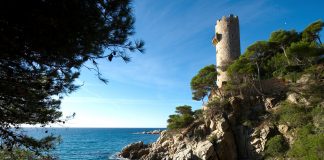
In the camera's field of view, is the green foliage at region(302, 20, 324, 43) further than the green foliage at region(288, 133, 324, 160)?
Yes

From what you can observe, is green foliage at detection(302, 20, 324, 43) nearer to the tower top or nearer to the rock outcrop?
the tower top

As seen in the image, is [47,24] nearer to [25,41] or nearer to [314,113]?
[25,41]

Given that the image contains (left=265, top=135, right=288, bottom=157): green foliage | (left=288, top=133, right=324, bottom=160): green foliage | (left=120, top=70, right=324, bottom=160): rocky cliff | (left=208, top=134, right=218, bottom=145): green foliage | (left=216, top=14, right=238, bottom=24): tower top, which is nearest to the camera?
(left=288, top=133, right=324, bottom=160): green foliage

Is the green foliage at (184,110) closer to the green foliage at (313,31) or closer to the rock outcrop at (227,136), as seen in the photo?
the rock outcrop at (227,136)

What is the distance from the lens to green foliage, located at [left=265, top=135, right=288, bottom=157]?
14370 millimetres

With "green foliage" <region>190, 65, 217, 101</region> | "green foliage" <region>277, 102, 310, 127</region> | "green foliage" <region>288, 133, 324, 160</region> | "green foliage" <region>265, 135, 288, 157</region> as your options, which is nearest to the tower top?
"green foliage" <region>190, 65, 217, 101</region>

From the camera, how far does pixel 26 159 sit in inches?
256

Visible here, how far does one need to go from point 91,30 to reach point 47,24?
656mm

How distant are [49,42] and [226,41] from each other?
23.7m

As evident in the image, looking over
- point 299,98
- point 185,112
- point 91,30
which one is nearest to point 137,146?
point 185,112

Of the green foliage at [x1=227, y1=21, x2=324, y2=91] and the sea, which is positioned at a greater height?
the green foliage at [x1=227, y1=21, x2=324, y2=91]

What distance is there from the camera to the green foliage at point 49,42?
3.58 m

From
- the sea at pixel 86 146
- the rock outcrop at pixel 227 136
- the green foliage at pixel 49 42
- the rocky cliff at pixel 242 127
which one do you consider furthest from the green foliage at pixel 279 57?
the green foliage at pixel 49 42

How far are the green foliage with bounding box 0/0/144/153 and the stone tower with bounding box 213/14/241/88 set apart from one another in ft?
69.9
